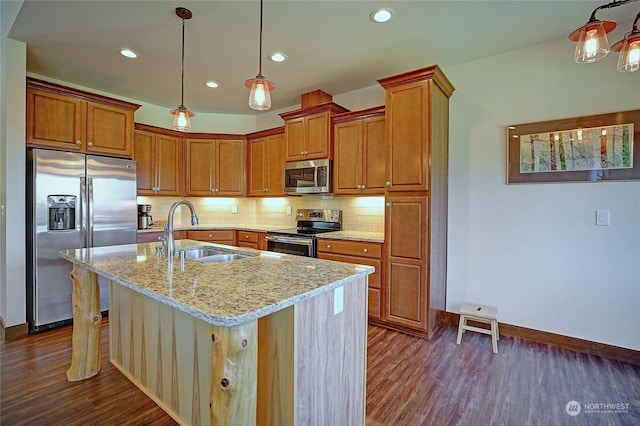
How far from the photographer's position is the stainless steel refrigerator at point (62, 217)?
289 centimetres

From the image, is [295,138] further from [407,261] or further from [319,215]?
[407,261]

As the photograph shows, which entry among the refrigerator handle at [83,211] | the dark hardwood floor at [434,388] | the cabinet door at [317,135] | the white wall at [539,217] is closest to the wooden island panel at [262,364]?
the dark hardwood floor at [434,388]

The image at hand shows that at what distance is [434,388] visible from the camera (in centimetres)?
210

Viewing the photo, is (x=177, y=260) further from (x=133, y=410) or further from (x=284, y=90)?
(x=284, y=90)

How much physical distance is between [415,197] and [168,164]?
3.44 meters

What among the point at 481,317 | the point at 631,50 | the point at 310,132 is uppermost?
the point at 310,132

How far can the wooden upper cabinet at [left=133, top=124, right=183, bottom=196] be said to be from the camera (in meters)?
4.09

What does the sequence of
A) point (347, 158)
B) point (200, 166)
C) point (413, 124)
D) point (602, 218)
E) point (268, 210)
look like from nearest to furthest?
point (602, 218), point (413, 124), point (347, 158), point (200, 166), point (268, 210)

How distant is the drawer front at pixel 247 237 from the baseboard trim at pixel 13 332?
2300 mm

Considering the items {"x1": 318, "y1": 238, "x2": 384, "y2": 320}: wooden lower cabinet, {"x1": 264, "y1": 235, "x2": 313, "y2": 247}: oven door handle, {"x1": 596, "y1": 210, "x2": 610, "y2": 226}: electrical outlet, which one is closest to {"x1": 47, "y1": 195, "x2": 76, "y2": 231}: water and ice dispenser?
{"x1": 264, "y1": 235, "x2": 313, "y2": 247}: oven door handle

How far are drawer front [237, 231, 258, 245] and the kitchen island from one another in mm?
2118

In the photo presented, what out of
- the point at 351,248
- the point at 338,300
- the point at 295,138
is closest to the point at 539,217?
the point at 351,248

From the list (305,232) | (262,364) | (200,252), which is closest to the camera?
(262,364)

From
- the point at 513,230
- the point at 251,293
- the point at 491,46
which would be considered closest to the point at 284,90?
the point at 491,46
